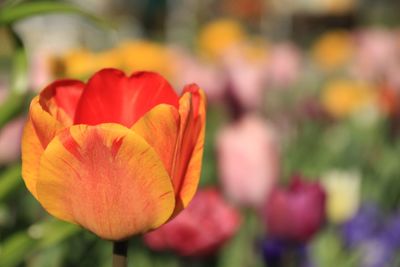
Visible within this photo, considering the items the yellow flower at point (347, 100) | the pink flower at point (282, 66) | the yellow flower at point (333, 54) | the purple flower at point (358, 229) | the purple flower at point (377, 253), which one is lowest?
the yellow flower at point (333, 54)

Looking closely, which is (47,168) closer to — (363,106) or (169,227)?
(169,227)

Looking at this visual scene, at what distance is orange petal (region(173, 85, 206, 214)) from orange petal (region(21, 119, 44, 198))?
6 centimetres

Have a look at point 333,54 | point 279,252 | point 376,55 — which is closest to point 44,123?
point 279,252

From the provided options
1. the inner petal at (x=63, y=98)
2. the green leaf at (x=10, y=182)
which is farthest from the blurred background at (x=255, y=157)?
the inner petal at (x=63, y=98)

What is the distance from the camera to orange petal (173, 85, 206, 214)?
41 cm

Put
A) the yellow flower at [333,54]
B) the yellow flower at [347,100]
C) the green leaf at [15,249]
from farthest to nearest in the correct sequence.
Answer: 1. the yellow flower at [333,54]
2. the yellow flower at [347,100]
3. the green leaf at [15,249]

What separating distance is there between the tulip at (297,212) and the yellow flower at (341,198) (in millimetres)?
305

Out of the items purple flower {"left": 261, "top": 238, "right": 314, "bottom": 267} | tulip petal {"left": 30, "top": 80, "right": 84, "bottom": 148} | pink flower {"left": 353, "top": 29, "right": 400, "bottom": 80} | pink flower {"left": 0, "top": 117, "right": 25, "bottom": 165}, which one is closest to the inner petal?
tulip petal {"left": 30, "top": 80, "right": 84, "bottom": 148}

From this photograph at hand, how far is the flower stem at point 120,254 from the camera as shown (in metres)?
0.41

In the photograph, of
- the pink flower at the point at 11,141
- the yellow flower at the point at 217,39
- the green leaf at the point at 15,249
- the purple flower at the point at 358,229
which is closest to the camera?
the green leaf at the point at 15,249

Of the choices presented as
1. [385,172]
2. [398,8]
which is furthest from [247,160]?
[398,8]

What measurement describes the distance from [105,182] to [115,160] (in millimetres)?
12

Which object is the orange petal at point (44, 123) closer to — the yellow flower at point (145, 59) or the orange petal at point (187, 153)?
the orange petal at point (187, 153)

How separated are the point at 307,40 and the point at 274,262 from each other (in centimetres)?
380
